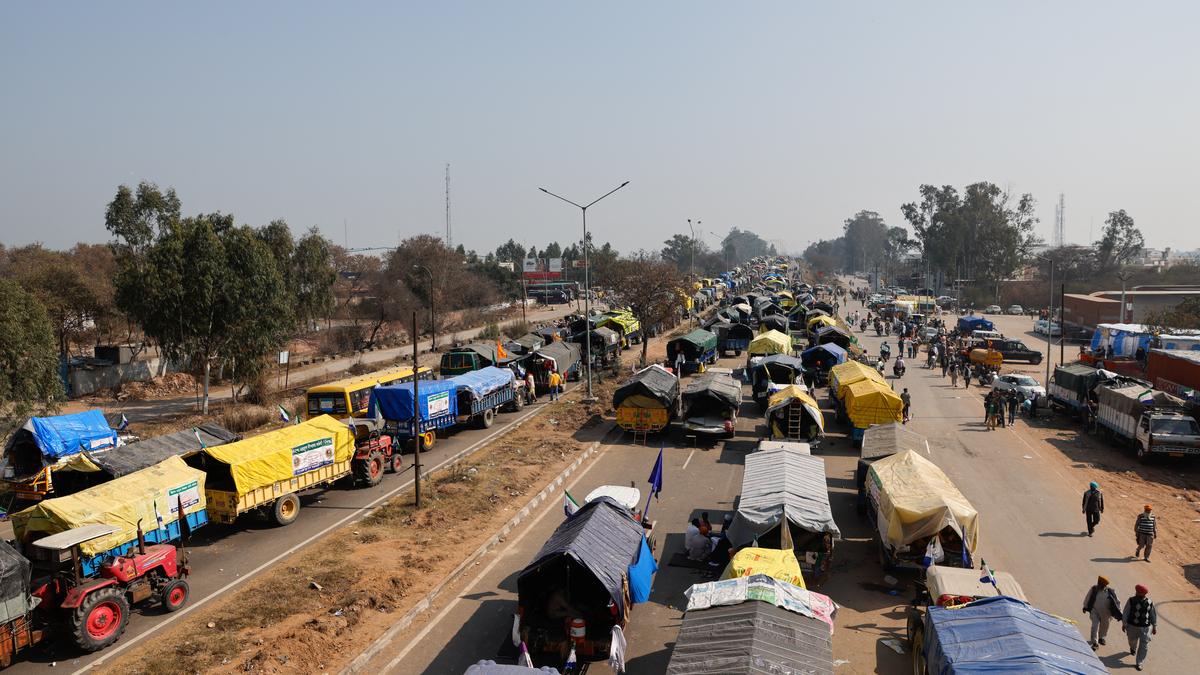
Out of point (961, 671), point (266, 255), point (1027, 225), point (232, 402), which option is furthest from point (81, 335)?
point (1027, 225)

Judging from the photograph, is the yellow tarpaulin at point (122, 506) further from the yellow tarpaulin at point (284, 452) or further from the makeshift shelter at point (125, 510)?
the yellow tarpaulin at point (284, 452)

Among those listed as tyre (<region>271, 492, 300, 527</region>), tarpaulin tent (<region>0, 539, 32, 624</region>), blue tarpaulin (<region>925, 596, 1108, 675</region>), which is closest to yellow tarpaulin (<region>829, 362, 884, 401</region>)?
blue tarpaulin (<region>925, 596, 1108, 675</region>)

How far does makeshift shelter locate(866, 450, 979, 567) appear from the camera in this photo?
13281 mm

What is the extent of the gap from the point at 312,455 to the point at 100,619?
6.68 metres

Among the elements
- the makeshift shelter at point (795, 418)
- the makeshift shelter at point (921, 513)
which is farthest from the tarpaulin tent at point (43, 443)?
the makeshift shelter at point (921, 513)

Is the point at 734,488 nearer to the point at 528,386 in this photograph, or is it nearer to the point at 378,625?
the point at 378,625

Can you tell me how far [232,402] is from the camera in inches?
1399

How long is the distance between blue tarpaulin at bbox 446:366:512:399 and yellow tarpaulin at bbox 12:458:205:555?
1198cm

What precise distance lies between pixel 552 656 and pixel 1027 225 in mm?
108893

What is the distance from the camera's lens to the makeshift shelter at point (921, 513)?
1328 cm

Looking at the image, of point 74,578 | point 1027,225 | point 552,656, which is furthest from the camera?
point 1027,225

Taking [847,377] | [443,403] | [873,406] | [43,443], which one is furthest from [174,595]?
[847,377]

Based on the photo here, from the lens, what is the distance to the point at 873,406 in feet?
77.5

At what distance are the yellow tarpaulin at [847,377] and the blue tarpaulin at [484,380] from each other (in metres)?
Result: 12.8
